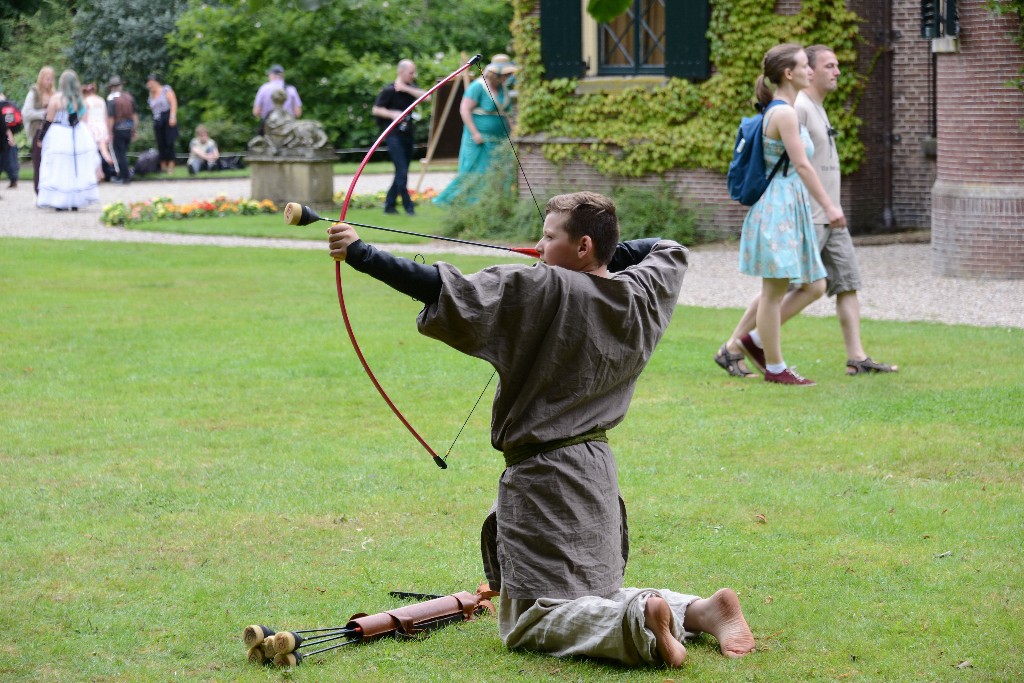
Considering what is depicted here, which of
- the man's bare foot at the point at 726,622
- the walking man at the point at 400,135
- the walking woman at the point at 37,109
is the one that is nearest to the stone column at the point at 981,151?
the walking man at the point at 400,135

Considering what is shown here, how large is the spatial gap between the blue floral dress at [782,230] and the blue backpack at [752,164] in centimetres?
4

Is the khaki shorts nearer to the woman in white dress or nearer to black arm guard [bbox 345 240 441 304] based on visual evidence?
black arm guard [bbox 345 240 441 304]

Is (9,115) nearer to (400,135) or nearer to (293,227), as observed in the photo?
(293,227)

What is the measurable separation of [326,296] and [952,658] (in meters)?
8.96

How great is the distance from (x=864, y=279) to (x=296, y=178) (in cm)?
1003

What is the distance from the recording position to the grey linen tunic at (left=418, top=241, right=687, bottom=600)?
4055 millimetres

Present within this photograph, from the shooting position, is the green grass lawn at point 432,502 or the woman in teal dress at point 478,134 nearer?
the green grass lawn at point 432,502

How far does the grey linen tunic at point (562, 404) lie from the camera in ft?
13.3

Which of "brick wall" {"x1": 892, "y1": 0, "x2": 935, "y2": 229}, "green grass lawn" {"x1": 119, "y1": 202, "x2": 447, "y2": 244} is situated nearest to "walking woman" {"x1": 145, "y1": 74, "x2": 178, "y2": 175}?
"green grass lawn" {"x1": 119, "y1": 202, "x2": 447, "y2": 244}

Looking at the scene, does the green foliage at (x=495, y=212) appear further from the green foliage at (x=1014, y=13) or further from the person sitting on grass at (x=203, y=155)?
the person sitting on grass at (x=203, y=155)

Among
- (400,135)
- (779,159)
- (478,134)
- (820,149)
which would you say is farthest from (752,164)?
(400,135)

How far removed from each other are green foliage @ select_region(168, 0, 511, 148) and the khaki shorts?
1900cm

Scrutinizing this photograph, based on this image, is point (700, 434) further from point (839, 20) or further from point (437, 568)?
point (839, 20)

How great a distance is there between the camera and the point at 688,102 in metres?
15.9
